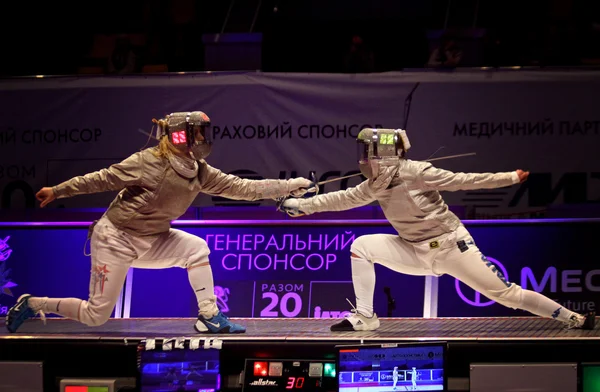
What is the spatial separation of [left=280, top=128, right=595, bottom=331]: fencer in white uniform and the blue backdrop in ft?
3.14

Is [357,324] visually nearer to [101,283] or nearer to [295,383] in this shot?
[295,383]

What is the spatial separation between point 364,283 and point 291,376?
32.5 inches

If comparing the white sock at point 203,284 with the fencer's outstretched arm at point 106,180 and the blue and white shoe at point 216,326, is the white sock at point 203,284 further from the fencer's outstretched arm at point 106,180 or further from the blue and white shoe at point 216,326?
the fencer's outstretched arm at point 106,180

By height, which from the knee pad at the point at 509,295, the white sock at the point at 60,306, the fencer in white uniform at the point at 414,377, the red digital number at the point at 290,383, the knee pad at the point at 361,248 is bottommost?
the red digital number at the point at 290,383

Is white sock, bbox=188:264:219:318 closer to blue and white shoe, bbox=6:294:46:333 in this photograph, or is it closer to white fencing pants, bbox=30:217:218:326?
white fencing pants, bbox=30:217:218:326

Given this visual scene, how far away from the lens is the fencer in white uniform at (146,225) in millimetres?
5082

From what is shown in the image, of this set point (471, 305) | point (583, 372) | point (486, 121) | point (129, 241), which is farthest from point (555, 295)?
point (129, 241)

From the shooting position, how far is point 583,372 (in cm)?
467

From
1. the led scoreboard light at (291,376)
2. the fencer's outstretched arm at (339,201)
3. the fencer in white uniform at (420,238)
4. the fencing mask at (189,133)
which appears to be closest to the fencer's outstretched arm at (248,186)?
the fencer's outstretched arm at (339,201)

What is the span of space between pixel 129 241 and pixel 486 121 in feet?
11.8

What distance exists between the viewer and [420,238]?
204 inches

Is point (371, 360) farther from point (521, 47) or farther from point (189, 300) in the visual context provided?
point (521, 47)

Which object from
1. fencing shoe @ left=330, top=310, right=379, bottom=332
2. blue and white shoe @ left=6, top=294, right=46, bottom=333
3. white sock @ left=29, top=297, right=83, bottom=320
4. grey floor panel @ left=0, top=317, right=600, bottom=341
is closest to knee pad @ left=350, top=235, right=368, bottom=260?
fencing shoe @ left=330, top=310, right=379, bottom=332

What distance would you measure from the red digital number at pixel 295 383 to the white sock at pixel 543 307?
148cm
